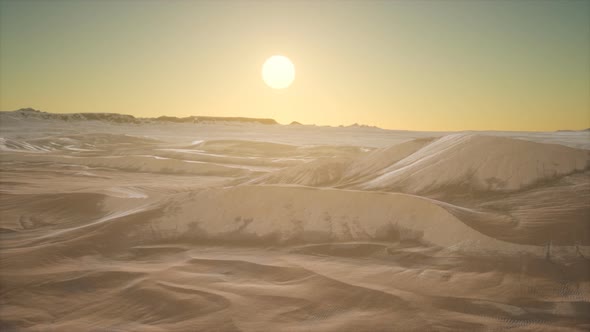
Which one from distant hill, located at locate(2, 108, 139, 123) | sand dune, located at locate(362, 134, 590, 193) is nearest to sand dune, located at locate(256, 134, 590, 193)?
sand dune, located at locate(362, 134, 590, 193)

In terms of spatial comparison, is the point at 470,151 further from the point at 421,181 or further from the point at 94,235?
the point at 94,235

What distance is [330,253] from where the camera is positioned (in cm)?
286

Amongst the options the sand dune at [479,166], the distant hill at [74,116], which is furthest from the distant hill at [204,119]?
the sand dune at [479,166]

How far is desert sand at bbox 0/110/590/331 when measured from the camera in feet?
6.36

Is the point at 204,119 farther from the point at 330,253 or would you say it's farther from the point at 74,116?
the point at 330,253

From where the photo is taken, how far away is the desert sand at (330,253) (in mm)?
1938

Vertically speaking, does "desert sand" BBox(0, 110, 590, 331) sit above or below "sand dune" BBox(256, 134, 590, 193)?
below

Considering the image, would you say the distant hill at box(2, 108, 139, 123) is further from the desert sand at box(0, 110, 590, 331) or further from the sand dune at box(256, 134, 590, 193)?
the sand dune at box(256, 134, 590, 193)

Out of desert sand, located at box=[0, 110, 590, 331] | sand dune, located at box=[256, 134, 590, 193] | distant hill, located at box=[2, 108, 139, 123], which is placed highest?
distant hill, located at box=[2, 108, 139, 123]

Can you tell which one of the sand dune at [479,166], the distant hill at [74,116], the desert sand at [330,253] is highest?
the distant hill at [74,116]

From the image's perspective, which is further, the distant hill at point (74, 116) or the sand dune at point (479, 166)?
the distant hill at point (74, 116)

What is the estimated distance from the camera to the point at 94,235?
10.9ft

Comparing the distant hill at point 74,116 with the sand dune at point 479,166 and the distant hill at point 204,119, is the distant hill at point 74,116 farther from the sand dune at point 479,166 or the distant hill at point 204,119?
the sand dune at point 479,166

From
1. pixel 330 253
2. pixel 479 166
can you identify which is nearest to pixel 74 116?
pixel 479 166
